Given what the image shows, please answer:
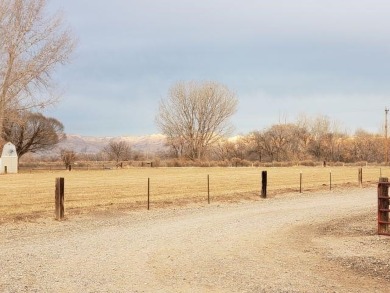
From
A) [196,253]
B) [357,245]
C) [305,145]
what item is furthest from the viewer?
[305,145]

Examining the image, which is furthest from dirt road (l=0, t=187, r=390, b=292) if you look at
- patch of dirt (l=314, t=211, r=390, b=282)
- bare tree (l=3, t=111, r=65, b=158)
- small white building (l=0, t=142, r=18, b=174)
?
bare tree (l=3, t=111, r=65, b=158)

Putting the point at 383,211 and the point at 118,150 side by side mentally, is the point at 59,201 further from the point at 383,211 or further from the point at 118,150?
the point at 118,150

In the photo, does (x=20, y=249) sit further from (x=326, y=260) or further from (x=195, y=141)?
(x=195, y=141)

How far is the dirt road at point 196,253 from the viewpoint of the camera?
26.6ft

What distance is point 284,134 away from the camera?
110 m

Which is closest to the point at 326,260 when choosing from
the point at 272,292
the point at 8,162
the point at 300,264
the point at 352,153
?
the point at 300,264

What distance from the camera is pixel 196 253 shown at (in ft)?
35.3

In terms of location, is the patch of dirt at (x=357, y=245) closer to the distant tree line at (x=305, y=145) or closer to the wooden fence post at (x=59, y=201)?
the wooden fence post at (x=59, y=201)

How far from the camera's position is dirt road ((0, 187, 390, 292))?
811cm

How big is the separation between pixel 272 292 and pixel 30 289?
3719 mm

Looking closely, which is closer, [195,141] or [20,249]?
[20,249]

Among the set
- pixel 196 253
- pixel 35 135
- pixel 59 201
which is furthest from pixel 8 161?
pixel 196 253

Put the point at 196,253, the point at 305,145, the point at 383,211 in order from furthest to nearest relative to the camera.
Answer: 1. the point at 305,145
2. the point at 383,211
3. the point at 196,253

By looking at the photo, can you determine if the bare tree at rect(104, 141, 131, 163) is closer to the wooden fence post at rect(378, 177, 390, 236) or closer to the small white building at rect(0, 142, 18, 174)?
the small white building at rect(0, 142, 18, 174)
